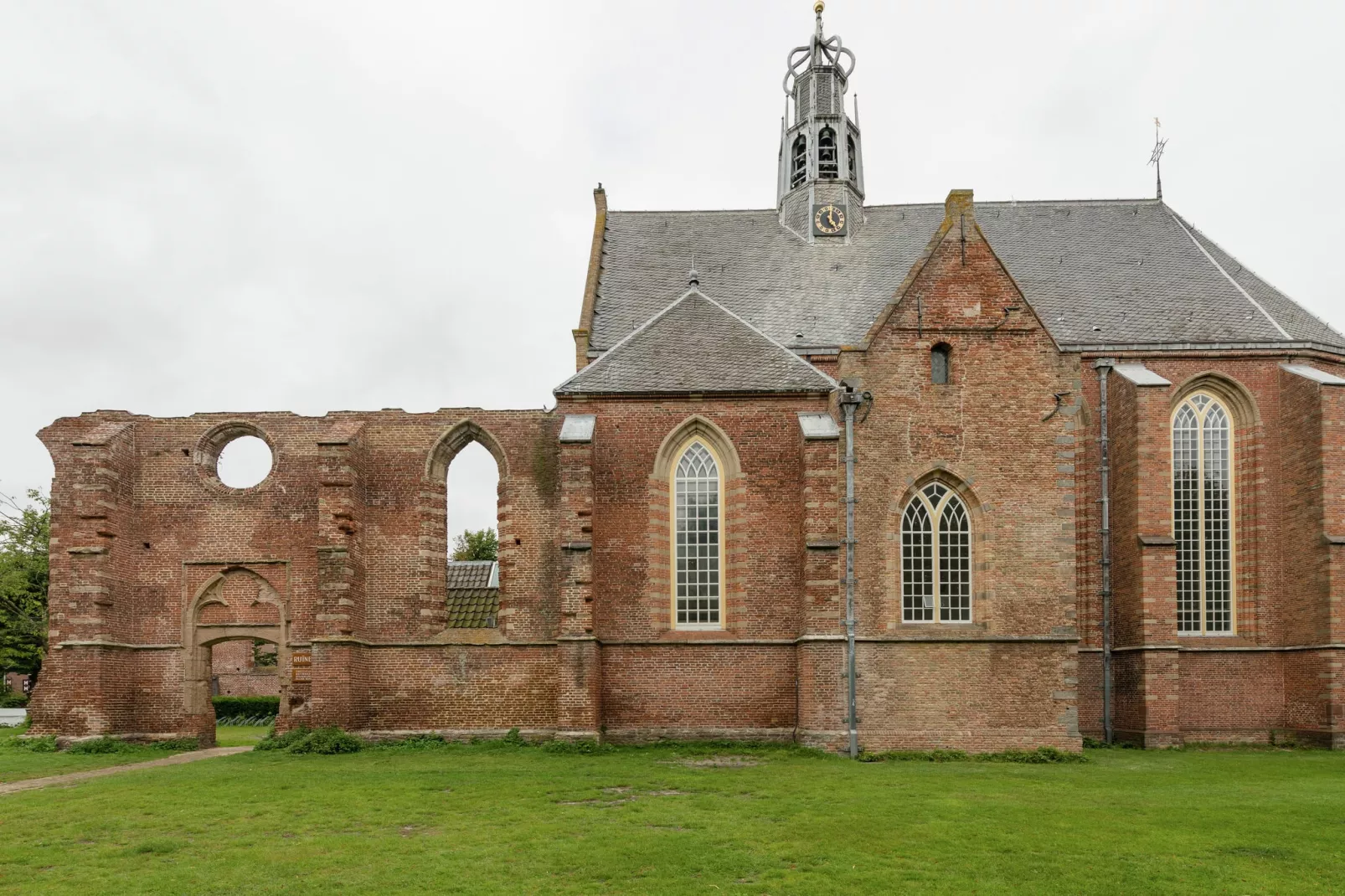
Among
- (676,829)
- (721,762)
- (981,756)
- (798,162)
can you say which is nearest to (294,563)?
(721,762)

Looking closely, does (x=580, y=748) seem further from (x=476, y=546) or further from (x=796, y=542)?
(x=476, y=546)

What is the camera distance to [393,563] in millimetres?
23312

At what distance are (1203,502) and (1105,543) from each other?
294 centimetres

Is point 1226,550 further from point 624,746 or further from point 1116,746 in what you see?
point 624,746

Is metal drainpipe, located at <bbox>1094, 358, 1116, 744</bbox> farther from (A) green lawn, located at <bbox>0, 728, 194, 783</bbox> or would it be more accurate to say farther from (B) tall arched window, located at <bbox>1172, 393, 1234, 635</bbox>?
(A) green lawn, located at <bbox>0, 728, 194, 783</bbox>

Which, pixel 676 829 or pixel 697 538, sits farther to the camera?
pixel 697 538

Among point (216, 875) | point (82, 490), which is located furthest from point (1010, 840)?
point (82, 490)

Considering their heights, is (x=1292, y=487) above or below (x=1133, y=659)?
above

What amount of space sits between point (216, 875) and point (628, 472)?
12919 mm

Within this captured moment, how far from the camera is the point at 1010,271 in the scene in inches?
1039

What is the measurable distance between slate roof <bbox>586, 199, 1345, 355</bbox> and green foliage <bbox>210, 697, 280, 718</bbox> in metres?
22.9

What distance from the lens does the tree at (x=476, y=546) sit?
69375 millimetres

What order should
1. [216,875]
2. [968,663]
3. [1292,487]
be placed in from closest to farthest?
[216,875], [968,663], [1292,487]

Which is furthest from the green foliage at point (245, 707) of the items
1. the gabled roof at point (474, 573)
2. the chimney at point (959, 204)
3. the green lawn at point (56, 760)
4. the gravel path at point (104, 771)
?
the chimney at point (959, 204)
